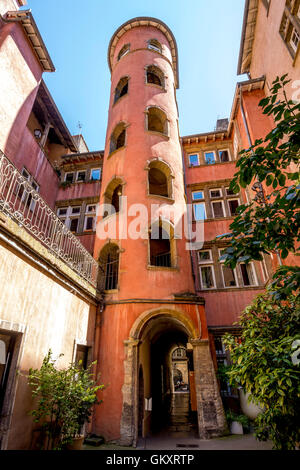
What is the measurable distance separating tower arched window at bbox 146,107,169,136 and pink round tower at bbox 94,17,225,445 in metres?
0.06

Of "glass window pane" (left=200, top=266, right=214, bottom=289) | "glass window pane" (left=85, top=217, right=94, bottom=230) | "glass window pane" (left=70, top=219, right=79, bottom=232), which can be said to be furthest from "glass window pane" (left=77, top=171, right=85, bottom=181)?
"glass window pane" (left=200, top=266, right=214, bottom=289)

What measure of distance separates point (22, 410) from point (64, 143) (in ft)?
58.6

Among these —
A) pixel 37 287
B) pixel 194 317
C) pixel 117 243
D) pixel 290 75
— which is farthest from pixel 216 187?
pixel 37 287

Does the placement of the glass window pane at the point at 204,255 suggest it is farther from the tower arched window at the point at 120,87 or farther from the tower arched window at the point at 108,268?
the tower arched window at the point at 120,87

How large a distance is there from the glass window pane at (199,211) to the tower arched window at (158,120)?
15.7ft

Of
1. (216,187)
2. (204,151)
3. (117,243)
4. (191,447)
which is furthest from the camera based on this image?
(204,151)

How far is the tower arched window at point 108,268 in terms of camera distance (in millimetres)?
11039

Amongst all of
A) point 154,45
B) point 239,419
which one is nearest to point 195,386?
point 239,419

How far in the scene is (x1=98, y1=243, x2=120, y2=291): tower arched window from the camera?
36.2ft

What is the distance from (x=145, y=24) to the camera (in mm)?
18094

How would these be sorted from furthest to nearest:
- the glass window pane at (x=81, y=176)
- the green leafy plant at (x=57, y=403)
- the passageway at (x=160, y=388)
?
the glass window pane at (x=81, y=176), the passageway at (x=160, y=388), the green leafy plant at (x=57, y=403)

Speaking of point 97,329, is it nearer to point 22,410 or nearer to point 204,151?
point 22,410

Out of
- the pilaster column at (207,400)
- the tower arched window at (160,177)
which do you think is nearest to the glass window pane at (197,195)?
the tower arched window at (160,177)

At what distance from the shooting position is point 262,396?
4328 mm
